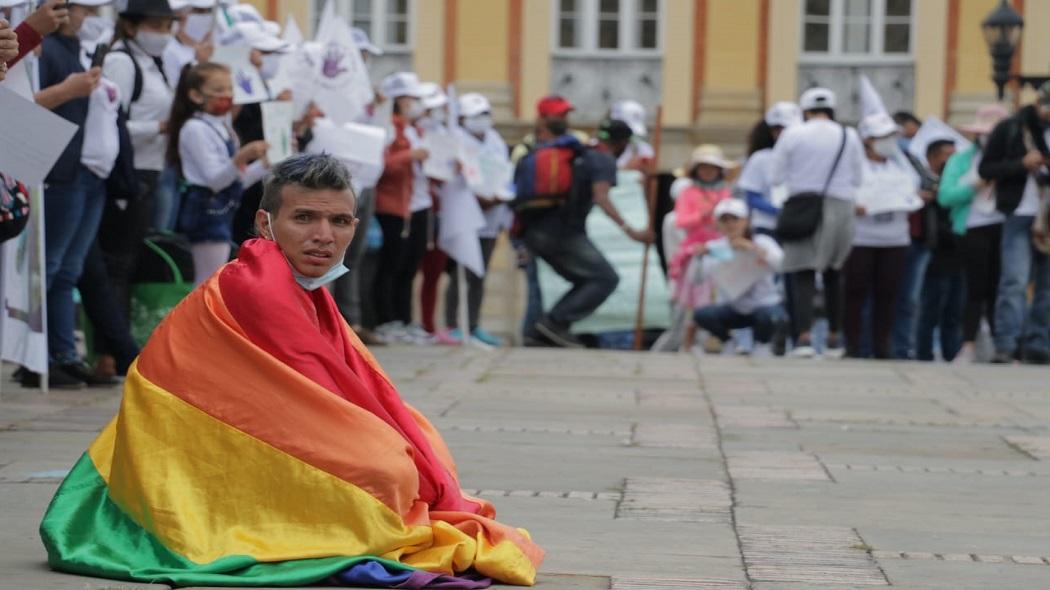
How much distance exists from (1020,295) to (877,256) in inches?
41.1

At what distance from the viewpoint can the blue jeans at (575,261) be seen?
51.3 feet

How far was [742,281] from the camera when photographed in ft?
49.9

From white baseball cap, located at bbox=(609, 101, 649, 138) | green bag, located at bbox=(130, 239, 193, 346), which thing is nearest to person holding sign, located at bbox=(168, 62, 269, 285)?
green bag, located at bbox=(130, 239, 193, 346)

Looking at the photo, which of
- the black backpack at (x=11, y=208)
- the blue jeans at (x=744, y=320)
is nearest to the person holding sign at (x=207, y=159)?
the black backpack at (x=11, y=208)

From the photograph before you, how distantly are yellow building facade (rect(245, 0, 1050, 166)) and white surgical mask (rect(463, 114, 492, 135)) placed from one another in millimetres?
12578

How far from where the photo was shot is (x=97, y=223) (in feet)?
32.6

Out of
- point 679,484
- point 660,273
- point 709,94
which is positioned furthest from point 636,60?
point 679,484

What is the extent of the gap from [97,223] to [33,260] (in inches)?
20.2

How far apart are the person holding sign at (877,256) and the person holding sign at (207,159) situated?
208 inches

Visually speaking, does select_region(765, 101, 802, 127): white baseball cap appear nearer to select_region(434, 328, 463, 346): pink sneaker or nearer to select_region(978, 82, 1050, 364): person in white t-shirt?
select_region(978, 82, 1050, 364): person in white t-shirt

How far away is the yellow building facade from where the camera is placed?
96.0 feet

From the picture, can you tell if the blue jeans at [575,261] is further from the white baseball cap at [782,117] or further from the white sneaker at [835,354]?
the white baseball cap at [782,117]

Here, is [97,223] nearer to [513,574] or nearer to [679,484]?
[679,484]

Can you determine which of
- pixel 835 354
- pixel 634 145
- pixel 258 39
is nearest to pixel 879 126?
pixel 835 354
